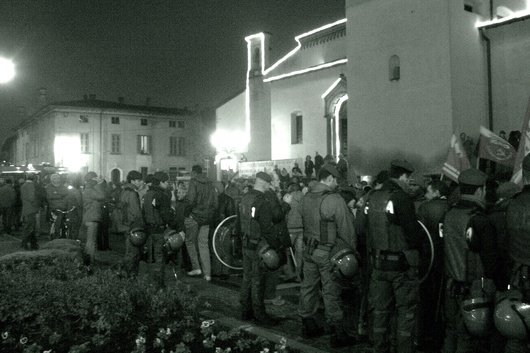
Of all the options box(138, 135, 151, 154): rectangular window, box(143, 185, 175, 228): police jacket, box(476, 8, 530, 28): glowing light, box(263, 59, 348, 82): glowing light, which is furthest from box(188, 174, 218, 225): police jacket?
box(138, 135, 151, 154): rectangular window

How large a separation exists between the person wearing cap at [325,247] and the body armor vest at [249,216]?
952 millimetres

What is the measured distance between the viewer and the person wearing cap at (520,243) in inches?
180

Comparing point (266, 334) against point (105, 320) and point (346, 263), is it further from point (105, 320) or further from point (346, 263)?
point (105, 320)

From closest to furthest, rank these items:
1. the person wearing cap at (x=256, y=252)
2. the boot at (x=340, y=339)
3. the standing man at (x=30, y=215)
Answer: the boot at (x=340, y=339) → the person wearing cap at (x=256, y=252) → the standing man at (x=30, y=215)

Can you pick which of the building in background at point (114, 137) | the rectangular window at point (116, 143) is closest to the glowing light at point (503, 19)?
the building in background at point (114, 137)

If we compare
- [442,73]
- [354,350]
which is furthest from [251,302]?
[442,73]

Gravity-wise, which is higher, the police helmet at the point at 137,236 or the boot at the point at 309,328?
the police helmet at the point at 137,236

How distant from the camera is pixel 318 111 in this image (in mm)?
29500

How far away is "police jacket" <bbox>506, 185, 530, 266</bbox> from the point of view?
15.0 ft

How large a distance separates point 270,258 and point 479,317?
10.4 ft

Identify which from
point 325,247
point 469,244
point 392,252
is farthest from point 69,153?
point 469,244

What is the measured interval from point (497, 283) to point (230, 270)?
6955mm

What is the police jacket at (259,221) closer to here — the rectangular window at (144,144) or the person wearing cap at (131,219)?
the person wearing cap at (131,219)

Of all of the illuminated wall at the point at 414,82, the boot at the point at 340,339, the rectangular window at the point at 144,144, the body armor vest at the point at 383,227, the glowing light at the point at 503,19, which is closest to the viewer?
the body armor vest at the point at 383,227
